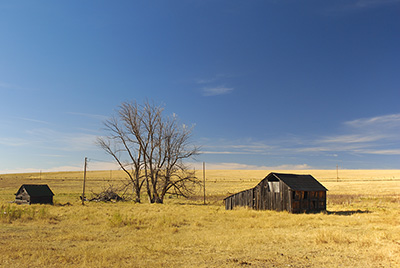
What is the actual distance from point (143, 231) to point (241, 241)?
6.03 metres

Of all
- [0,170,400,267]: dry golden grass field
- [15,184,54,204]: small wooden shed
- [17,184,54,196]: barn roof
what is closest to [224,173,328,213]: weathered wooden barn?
[0,170,400,267]: dry golden grass field

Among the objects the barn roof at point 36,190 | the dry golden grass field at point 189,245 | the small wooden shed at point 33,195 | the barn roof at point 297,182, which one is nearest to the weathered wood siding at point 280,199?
the barn roof at point 297,182

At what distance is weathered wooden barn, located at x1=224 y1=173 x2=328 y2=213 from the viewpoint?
94.7 feet

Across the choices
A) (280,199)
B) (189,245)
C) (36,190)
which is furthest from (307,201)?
(36,190)

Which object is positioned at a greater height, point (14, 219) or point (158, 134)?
point (158, 134)

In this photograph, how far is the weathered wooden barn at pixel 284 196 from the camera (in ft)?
94.7

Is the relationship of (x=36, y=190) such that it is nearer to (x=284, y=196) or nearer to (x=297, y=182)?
(x=284, y=196)

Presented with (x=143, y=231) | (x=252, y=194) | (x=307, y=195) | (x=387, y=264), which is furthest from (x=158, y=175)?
(x=387, y=264)

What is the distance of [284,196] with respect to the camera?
95.7 feet

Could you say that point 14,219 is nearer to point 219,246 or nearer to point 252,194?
point 219,246

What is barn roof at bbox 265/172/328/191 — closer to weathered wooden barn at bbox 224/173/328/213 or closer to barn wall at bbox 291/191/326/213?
weathered wooden barn at bbox 224/173/328/213

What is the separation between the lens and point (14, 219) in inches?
842

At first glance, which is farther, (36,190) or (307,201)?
(36,190)

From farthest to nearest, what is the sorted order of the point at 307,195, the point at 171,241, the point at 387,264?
the point at 307,195 < the point at 171,241 < the point at 387,264
